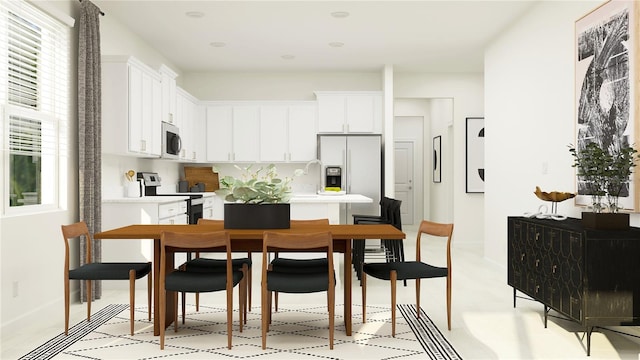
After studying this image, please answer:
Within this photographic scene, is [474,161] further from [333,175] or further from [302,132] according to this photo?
[302,132]

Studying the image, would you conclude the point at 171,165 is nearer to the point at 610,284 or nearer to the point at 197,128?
the point at 197,128

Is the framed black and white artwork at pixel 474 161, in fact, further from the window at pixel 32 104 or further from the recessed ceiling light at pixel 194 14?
the window at pixel 32 104

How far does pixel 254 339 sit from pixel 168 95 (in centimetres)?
397

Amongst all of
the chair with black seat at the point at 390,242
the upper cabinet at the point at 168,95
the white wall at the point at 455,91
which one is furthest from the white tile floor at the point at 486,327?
the white wall at the point at 455,91

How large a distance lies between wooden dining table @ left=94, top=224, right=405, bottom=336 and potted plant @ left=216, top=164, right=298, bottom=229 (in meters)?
0.08

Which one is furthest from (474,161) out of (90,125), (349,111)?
(90,125)

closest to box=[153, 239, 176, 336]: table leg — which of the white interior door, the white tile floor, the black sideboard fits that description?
the white tile floor

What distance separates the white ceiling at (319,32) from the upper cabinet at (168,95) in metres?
0.43

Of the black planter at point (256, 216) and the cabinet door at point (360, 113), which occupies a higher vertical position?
the cabinet door at point (360, 113)

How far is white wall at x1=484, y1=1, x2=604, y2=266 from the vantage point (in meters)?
4.71

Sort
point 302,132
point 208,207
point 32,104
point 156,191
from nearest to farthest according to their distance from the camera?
point 32,104, point 156,191, point 208,207, point 302,132

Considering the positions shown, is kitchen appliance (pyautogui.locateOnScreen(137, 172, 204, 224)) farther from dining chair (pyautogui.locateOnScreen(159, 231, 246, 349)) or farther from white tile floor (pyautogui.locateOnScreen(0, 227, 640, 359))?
dining chair (pyautogui.locateOnScreen(159, 231, 246, 349))

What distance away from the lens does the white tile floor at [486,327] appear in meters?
3.36

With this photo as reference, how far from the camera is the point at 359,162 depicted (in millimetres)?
7953
